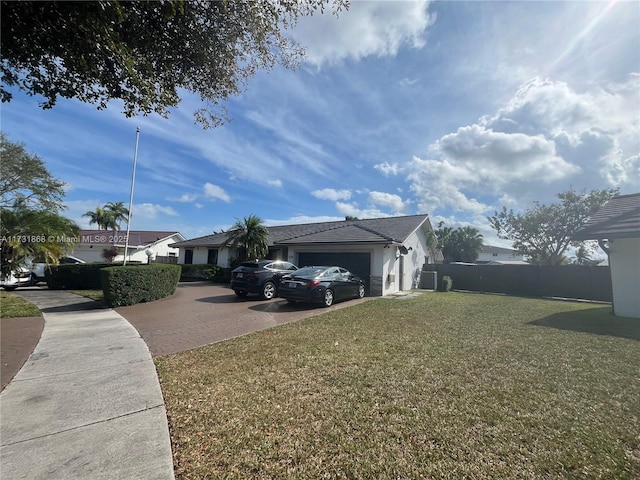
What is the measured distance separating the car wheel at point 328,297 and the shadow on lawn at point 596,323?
6.25 meters

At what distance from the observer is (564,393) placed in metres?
3.80

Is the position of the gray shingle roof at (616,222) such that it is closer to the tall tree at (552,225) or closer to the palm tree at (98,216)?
the tall tree at (552,225)

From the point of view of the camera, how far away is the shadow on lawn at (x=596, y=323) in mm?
7205

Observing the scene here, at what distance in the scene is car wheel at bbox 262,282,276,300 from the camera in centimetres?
1205

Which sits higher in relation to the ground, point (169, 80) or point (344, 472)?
point (169, 80)

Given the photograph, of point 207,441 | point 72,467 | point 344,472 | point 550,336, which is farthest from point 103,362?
point 550,336

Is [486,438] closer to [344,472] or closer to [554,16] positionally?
[344,472]

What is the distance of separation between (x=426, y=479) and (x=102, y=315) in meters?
9.70

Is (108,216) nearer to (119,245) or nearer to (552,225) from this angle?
(119,245)

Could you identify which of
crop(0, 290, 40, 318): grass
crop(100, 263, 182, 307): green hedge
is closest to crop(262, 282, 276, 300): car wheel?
crop(100, 263, 182, 307): green hedge

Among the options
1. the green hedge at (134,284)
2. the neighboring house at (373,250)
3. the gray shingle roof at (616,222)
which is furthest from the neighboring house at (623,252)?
the green hedge at (134,284)

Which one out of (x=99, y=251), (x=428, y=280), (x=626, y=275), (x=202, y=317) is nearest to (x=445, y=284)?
(x=428, y=280)

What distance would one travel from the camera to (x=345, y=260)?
1600 centimetres

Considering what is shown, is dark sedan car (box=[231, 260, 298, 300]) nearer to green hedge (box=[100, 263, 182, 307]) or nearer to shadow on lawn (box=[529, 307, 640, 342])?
green hedge (box=[100, 263, 182, 307])
